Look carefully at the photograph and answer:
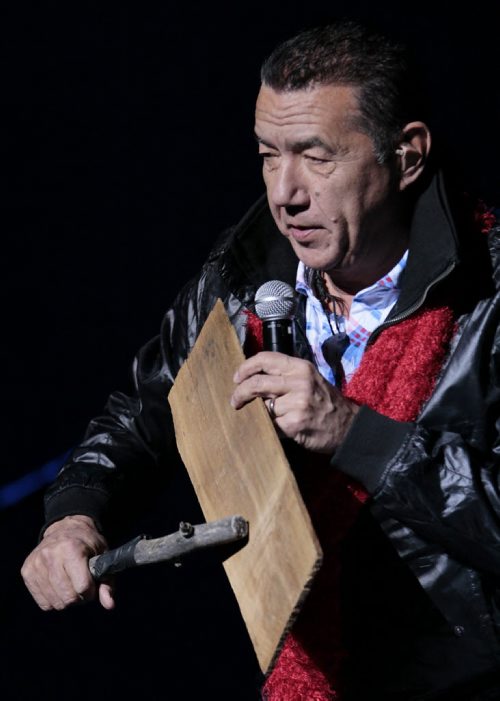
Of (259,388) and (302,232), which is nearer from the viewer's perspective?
(259,388)

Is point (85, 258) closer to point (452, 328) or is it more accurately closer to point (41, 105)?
point (41, 105)

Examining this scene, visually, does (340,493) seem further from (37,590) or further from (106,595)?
(37,590)

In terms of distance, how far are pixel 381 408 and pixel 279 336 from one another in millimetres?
241

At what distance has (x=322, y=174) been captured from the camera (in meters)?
1.91

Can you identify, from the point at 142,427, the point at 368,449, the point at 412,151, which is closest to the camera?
the point at 368,449

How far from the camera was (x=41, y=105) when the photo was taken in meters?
2.87

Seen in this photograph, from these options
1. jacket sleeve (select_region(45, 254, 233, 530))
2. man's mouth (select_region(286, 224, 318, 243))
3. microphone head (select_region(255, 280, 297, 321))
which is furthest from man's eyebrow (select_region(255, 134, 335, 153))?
jacket sleeve (select_region(45, 254, 233, 530))

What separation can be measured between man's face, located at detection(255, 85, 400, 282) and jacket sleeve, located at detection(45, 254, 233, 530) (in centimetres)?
27

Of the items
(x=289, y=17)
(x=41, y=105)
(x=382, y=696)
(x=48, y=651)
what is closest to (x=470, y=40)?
(x=289, y=17)

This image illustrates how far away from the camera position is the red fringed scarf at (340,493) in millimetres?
1867

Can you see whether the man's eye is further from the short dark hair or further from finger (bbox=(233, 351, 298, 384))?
finger (bbox=(233, 351, 298, 384))

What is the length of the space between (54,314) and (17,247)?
19 centimetres

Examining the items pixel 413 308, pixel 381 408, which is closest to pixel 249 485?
pixel 381 408

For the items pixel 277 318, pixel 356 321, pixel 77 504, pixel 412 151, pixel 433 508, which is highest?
pixel 412 151
